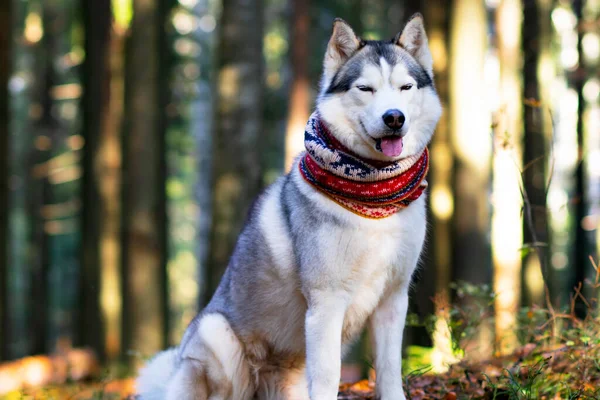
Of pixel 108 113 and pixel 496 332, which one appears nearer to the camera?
pixel 496 332

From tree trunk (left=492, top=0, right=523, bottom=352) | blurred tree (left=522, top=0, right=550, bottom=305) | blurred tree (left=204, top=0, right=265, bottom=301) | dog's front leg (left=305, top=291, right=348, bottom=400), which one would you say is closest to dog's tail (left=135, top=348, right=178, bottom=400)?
dog's front leg (left=305, top=291, right=348, bottom=400)

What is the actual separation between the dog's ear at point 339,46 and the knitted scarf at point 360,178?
0.37m

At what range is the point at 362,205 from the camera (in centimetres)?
448

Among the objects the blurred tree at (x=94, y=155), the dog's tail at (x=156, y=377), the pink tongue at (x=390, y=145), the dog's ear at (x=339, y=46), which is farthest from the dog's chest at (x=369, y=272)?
the blurred tree at (x=94, y=155)

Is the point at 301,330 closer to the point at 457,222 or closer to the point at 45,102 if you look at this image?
the point at 457,222

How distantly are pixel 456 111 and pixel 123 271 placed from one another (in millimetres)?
6475

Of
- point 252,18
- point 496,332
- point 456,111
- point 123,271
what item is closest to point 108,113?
point 123,271

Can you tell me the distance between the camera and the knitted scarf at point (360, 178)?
177 inches

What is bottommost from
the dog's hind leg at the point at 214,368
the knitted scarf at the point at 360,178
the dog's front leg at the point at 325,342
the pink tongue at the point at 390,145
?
the dog's hind leg at the point at 214,368

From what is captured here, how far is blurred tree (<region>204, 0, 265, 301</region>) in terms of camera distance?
31.0 ft

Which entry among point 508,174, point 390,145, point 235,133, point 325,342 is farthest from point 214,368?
point 508,174

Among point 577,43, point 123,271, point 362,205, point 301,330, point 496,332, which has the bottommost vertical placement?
point 123,271

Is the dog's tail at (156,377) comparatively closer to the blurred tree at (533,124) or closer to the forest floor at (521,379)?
the forest floor at (521,379)

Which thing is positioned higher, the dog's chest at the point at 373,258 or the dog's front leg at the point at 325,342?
the dog's chest at the point at 373,258
